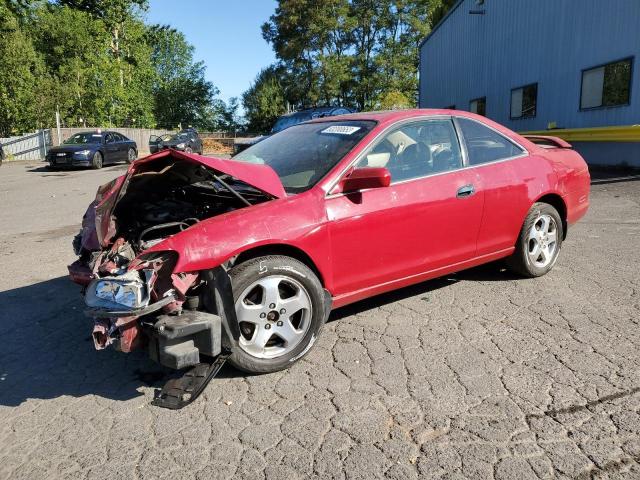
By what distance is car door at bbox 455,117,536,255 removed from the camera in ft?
13.6

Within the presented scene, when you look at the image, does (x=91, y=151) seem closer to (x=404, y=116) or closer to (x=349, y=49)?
(x=404, y=116)

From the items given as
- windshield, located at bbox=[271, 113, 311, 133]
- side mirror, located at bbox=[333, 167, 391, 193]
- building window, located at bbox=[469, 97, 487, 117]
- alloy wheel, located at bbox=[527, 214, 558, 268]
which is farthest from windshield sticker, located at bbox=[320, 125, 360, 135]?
building window, located at bbox=[469, 97, 487, 117]

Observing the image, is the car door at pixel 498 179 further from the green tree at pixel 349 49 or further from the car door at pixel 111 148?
the green tree at pixel 349 49

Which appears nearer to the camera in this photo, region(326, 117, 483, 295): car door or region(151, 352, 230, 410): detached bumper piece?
region(151, 352, 230, 410): detached bumper piece

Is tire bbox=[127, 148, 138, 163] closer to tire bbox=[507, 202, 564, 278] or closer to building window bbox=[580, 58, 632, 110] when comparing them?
building window bbox=[580, 58, 632, 110]

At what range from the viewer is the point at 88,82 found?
3325 cm

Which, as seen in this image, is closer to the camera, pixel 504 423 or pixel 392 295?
pixel 504 423

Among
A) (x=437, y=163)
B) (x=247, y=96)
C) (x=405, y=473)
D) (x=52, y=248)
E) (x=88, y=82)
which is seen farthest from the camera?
(x=247, y=96)

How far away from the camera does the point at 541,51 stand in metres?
16.9

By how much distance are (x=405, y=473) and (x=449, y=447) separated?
0.30 metres

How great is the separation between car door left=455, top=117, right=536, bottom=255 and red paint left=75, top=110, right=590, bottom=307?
1 cm

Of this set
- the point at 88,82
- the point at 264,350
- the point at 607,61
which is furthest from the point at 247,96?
the point at 264,350

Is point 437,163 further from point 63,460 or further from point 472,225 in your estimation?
point 63,460

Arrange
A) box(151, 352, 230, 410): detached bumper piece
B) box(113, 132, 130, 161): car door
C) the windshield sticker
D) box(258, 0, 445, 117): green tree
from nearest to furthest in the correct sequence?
1. box(151, 352, 230, 410): detached bumper piece
2. the windshield sticker
3. box(113, 132, 130, 161): car door
4. box(258, 0, 445, 117): green tree
